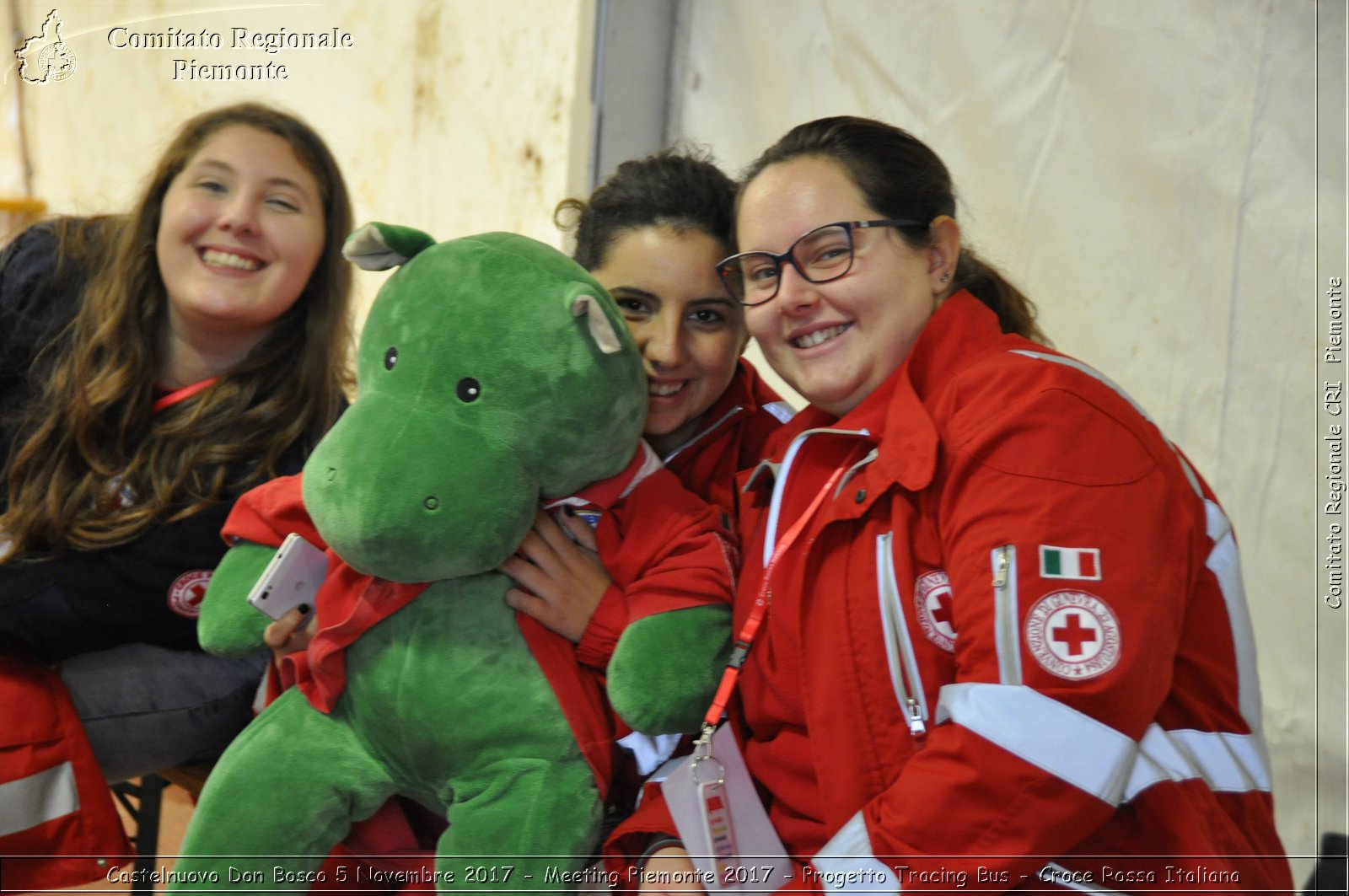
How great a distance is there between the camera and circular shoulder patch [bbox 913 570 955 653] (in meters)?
1.19

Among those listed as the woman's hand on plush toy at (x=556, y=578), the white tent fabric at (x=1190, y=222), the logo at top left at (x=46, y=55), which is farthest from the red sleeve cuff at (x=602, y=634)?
the logo at top left at (x=46, y=55)

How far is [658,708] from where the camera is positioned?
4.19ft

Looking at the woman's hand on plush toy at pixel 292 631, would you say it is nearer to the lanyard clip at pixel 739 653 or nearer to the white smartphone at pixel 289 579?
the white smartphone at pixel 289 579

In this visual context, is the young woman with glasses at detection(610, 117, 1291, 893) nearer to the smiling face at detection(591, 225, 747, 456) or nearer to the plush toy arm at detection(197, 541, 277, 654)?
the smiling face at detection(591, 225, 747, 456)

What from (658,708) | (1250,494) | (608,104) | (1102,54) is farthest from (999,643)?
(608,104)

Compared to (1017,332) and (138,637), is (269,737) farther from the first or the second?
(1017,332)

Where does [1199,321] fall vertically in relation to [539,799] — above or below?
above

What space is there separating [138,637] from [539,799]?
0.98 meters

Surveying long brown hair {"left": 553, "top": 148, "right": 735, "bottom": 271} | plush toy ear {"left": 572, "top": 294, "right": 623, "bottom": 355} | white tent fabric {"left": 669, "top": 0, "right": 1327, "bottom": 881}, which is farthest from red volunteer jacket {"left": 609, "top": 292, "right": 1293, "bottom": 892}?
white tent fabric {"left": 669, "top": 0, "right": 1327, "bottom": 881}

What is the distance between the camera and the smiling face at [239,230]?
1.94m

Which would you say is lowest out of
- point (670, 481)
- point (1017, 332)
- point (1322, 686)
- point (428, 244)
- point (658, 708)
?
point (1322, 686)

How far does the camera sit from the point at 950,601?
1.19 meters

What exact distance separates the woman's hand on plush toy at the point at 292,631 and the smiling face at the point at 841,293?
2.38 ft

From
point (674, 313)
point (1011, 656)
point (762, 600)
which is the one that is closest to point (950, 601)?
point (1011, 656)
